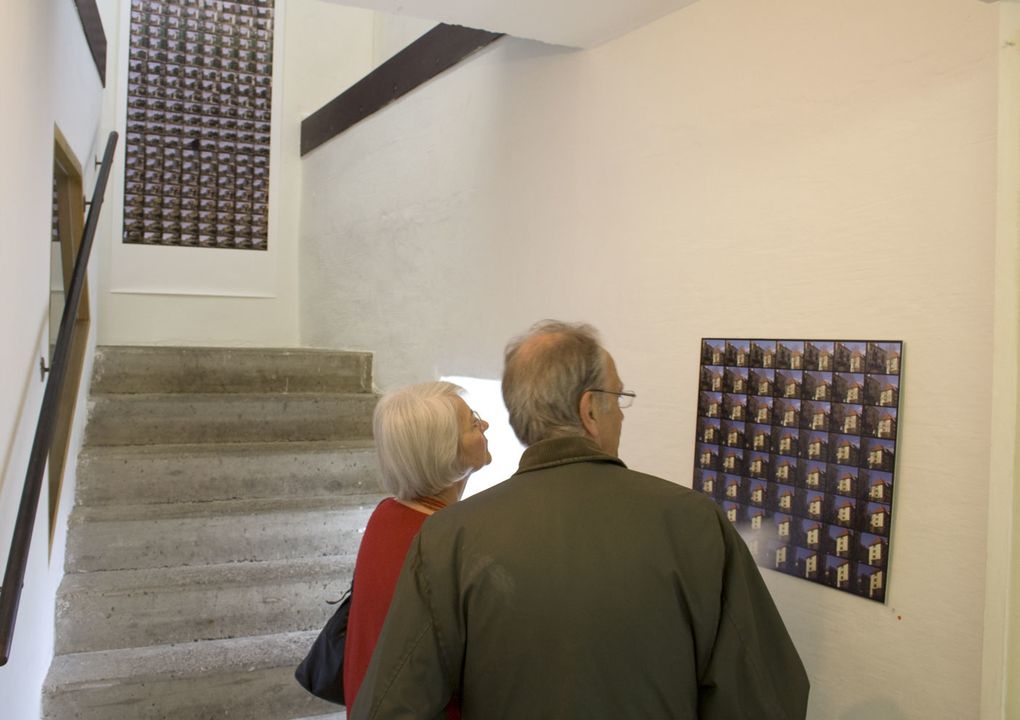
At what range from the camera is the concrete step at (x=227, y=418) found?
3648mm

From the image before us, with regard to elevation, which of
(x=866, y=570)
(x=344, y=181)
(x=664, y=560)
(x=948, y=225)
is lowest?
(x=866, y=570)

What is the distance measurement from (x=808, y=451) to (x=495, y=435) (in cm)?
152

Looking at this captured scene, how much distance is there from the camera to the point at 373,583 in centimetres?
147

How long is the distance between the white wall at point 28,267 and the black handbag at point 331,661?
807 millimetres

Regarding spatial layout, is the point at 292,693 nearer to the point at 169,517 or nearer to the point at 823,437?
the point at 169,517

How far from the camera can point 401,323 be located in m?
4.01

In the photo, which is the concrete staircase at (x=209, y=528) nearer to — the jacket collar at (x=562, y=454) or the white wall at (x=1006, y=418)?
the jacket collar at (x=562, y=454)

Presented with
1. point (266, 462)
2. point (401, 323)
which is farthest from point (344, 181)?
point (266, 462)

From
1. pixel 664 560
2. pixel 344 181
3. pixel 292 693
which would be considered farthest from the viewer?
pixel 344 181

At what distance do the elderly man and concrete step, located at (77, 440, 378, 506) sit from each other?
88.5 inches

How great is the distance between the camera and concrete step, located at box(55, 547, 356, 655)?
283cm

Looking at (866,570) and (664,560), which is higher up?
(664,560)

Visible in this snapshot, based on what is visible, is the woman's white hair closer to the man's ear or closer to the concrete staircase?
the man's ear

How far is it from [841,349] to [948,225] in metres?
0.30
